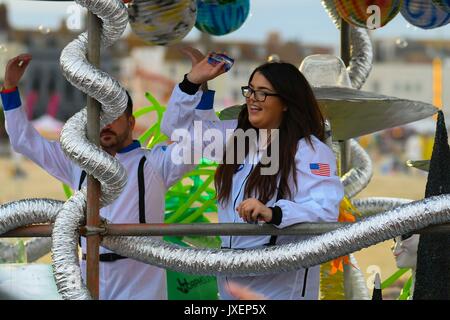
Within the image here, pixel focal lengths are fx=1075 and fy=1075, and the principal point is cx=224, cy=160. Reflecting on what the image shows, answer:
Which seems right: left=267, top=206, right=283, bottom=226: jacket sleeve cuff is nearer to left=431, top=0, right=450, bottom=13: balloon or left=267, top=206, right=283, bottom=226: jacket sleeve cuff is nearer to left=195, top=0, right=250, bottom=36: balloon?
left=431, top=0, right=450, bottom=13: balloon

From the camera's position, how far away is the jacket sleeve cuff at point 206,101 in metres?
3.54

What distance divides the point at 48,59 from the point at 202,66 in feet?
224

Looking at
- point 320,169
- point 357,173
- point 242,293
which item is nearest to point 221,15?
point 357,173

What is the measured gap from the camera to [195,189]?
16.6 feet

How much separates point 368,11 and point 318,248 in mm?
1459

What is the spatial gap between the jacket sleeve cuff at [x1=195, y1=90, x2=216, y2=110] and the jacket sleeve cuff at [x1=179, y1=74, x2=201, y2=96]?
5 cm

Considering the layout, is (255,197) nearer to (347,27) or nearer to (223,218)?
(223,218)

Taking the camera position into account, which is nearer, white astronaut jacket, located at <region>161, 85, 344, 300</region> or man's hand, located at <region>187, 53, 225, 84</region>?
white astronaut jacket, located at <region>161, 85, 344, 300</region>

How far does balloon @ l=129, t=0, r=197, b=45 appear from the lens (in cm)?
390

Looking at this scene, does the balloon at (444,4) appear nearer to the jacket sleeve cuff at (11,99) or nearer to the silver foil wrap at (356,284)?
the silver foil wrap at (356,284)

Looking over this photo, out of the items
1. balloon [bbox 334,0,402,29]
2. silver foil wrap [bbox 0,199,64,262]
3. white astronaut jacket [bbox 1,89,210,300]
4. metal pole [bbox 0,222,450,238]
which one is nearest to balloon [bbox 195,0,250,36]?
balloon [bbox 334,0,402,29]

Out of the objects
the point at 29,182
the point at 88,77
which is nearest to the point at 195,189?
the point at 88,77

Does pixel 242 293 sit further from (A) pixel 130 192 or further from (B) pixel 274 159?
(A) pixel 130 192

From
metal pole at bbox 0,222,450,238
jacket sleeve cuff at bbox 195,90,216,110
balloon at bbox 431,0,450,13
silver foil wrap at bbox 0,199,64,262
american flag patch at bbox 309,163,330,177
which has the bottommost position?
metal pole at bbox 0,222,450,238
